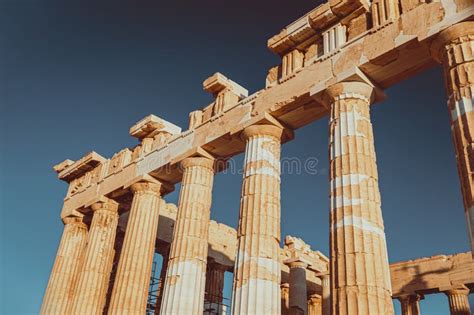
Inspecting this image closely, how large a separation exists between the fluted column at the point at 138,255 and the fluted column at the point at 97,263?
290 centimetres

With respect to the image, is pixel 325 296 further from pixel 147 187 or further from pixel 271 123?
pixel 271 123

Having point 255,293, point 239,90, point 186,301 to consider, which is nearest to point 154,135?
point 239,90

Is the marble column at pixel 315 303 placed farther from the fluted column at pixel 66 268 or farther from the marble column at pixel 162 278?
the fluted column at pixel 66 268

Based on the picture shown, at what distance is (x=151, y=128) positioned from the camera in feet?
76.4

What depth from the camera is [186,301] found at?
1658cm

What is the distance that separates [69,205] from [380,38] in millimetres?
19959

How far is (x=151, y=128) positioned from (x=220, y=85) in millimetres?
5107

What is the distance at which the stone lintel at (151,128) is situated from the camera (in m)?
23.0

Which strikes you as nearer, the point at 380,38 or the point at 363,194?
the point at 363,194

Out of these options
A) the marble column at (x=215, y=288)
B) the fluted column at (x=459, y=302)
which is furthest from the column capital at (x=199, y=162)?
the fluted column at (x=459, y=302)

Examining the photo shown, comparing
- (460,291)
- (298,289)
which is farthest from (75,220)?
(460,291)

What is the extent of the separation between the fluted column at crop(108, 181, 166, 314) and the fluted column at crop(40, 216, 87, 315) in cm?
553

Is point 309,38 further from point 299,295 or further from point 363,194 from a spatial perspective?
point 299,295

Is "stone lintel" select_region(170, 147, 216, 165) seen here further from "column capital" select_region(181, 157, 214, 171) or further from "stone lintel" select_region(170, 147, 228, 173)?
"column capital" select_region(181, 157, 214, 171)
